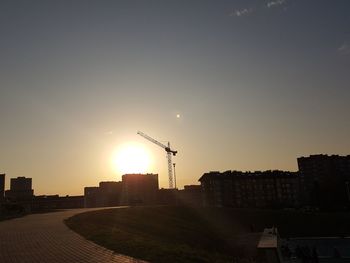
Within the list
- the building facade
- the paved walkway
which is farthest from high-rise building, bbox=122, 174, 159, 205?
the paved walkway

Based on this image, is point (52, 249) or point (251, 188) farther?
point (251, 188)

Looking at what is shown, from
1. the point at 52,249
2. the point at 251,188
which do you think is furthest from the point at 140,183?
the point at 52,249

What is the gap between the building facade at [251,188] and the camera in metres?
148

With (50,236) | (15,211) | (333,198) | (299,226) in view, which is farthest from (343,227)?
(50,236)

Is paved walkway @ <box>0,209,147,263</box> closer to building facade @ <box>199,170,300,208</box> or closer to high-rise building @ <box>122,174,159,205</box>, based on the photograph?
building facade @ <box>199,170,300,208</box>

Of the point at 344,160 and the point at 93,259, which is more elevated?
the point at 344,160

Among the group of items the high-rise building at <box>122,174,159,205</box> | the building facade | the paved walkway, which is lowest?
the paved walkway

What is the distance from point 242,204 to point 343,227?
239 ft

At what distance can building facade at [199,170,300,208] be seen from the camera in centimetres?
14850

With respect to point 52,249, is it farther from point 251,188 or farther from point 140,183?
point 140,183

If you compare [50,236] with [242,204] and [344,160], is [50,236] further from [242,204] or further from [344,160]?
[344,160]

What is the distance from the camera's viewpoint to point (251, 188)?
149 meters

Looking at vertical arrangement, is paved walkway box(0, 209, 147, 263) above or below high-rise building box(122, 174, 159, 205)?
below

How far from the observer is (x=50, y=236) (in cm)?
2109
